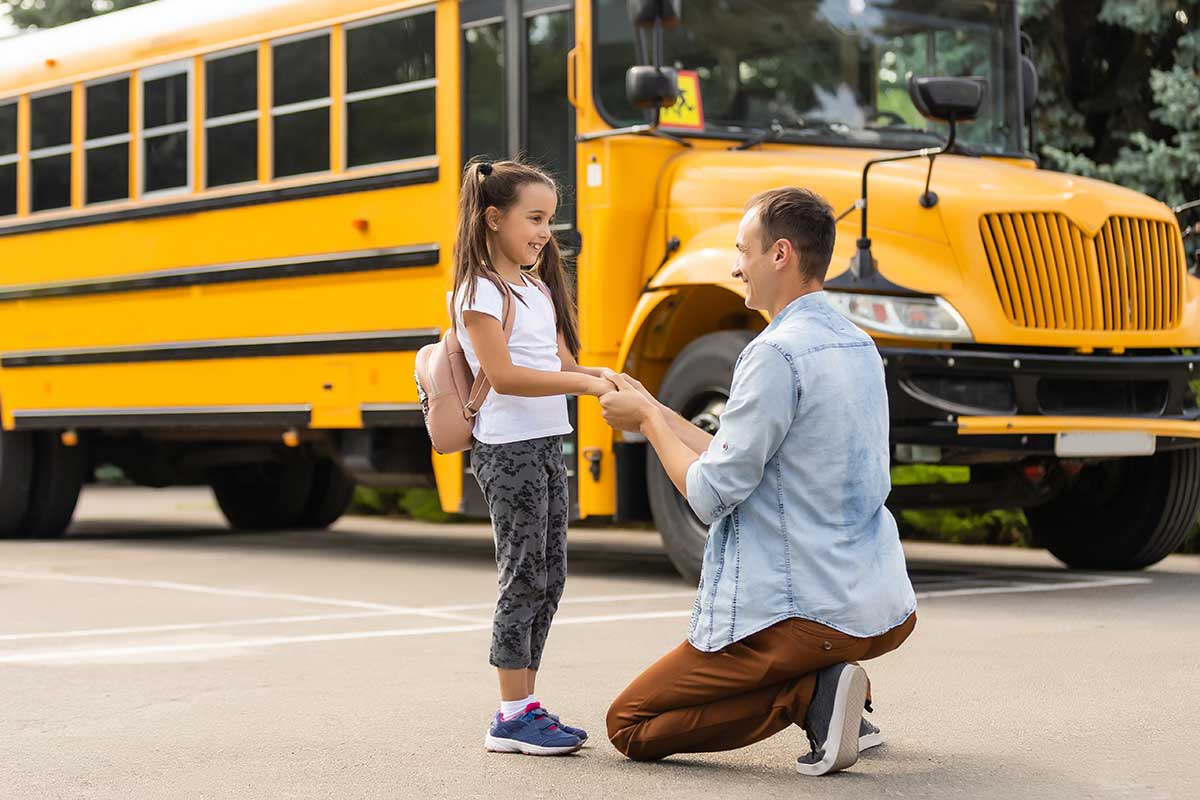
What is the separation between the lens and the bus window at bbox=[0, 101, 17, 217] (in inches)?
501

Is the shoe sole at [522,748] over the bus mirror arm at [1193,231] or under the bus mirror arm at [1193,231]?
under

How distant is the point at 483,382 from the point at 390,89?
5338 mm

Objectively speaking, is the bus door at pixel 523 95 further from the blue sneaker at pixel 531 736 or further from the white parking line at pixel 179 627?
the blue sneaker at pixel 531 736

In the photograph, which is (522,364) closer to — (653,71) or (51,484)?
(653,71)

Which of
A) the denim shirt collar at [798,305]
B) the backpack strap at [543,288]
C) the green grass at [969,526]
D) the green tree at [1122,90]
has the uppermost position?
the green tree at [1122,90]

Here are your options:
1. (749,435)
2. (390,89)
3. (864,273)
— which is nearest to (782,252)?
(749,435)

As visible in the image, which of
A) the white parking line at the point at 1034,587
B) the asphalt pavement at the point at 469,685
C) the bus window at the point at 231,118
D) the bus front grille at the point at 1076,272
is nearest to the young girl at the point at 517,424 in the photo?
the asphalt pavement at the point at 469,685

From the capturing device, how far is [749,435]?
456 centimetres

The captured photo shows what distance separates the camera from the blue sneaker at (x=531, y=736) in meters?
4.91

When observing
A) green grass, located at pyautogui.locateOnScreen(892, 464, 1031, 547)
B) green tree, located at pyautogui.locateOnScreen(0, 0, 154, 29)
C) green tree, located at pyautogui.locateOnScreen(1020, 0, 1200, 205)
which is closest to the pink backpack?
green grass, located at pyautogui.locateOnScreen(892, 464, 1031, 547)

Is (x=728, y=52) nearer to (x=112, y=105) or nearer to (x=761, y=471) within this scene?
(x=112, y=105)

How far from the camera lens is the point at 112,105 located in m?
11.9

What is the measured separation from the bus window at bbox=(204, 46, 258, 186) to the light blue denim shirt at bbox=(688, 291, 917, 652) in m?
6.64

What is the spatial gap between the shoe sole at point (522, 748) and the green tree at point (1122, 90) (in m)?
10.4
